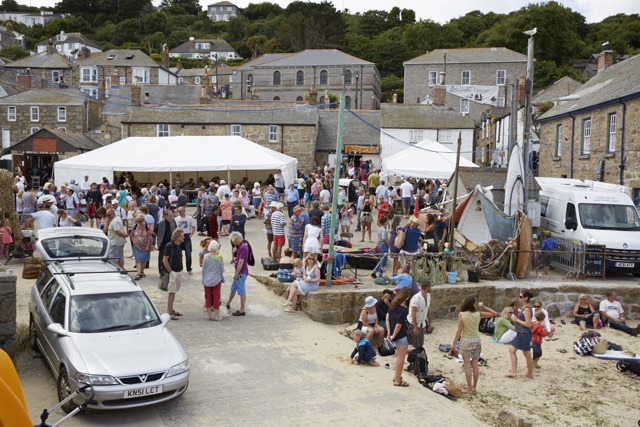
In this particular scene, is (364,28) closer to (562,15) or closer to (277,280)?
(562,15)

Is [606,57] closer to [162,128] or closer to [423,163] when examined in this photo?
[423,163]

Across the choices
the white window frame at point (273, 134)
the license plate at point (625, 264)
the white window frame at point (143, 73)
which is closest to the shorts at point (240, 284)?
the license plate at point (625, 264)

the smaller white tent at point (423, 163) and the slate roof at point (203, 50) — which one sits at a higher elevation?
the slate roof at point (203, 50)

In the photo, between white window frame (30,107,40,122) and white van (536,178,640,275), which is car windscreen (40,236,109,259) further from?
white window frame (30,107,40,122)

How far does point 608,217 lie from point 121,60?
64491 millimetres

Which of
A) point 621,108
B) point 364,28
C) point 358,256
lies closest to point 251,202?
point 358,256

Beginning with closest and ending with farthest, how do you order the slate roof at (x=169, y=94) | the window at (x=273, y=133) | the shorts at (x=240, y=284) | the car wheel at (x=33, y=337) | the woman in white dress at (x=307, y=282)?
1. the car wheel at (x=33, y=337)
2. the shorts at (x=240, y=284)
3. the woman in white dress at (x=307, y=282)
4. the window at (x=273, y=133)
5. the slate roof at (x=169, y=94)

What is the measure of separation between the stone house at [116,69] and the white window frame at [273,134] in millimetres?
37009

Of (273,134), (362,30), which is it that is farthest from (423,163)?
(362,30)

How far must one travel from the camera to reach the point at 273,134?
37.0m

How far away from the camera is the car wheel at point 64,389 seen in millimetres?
7227

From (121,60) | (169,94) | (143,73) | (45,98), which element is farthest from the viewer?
(121,60)

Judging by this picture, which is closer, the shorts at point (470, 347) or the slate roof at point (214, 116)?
the shorts at point (470, 347)

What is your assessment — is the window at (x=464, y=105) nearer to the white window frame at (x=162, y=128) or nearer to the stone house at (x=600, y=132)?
the stone house at (x=600, y=132)
